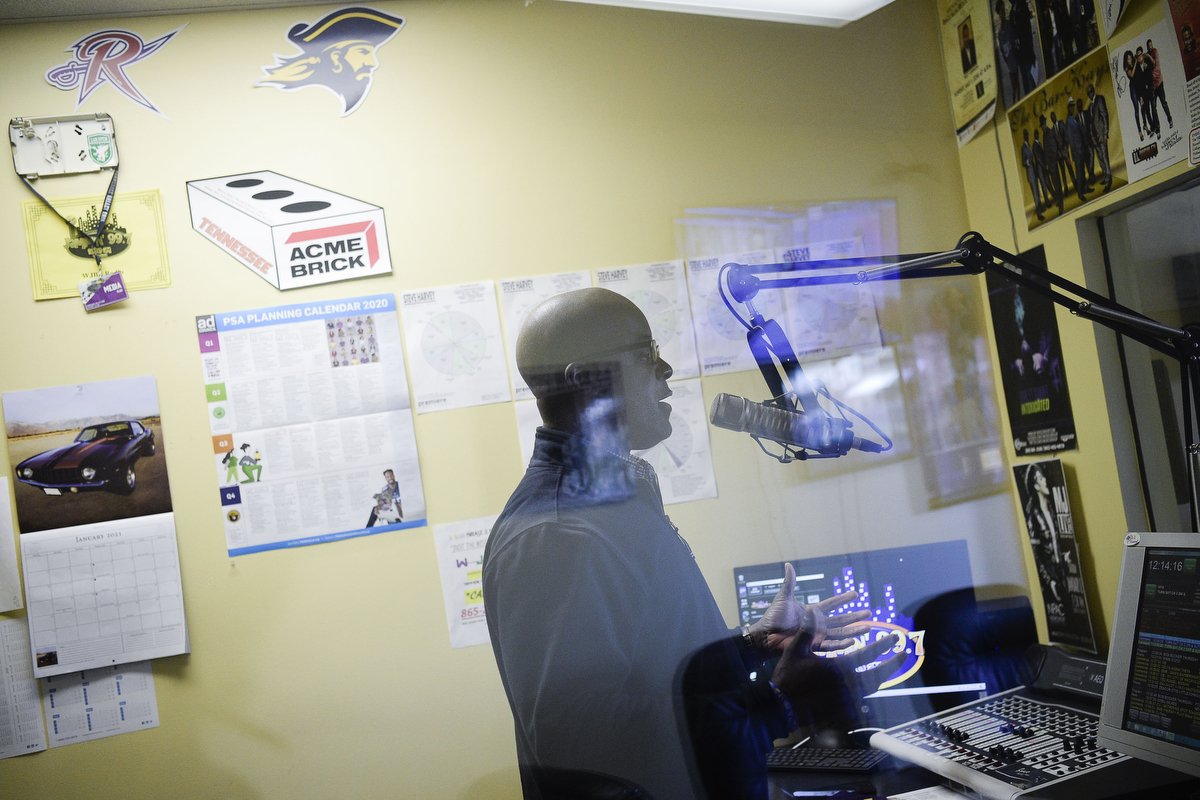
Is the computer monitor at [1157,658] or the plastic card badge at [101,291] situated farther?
the plastic card badge at [101,291]

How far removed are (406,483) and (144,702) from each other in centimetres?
61

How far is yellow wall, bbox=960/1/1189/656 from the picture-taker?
152 cm

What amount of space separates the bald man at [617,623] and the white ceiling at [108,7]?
81 centimetres

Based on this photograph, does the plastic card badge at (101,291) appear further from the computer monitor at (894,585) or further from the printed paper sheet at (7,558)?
the computer monitor at (894,585)

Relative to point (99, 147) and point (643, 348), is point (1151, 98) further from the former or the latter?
point (99, 147)

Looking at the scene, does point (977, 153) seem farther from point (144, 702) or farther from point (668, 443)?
point (144, 702)

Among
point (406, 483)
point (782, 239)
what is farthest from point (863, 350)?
point (406, 483)

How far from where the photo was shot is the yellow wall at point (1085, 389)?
1.52 m

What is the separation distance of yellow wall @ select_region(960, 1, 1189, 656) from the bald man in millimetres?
458

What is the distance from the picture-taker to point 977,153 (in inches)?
64.7

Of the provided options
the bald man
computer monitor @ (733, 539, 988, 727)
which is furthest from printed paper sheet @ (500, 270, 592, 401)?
computer monitor @ (733, 539, 988, 727)

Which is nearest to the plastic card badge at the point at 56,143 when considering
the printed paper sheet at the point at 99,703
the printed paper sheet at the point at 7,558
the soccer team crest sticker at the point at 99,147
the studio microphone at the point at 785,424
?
the soccer team crest sticker at the point at 99,147

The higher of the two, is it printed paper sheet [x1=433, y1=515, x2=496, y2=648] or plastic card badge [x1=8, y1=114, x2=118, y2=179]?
plastic card badge [x1=8, y1=114, x2=118, y2=179]

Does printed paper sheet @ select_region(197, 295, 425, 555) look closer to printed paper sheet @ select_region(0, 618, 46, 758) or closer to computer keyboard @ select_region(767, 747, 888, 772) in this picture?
printed paper sheet @ select_region(0, 618, 46, 758)
